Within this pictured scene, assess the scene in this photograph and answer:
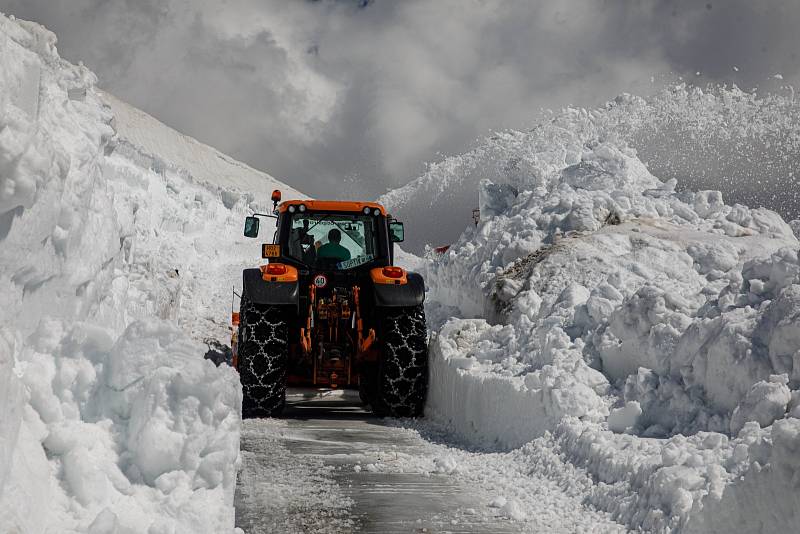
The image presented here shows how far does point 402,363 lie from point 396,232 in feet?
4.45

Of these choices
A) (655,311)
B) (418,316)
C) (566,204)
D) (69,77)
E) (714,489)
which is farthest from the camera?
(566,204)

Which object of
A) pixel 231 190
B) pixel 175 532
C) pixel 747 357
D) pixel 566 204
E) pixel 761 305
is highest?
pixel 231 190

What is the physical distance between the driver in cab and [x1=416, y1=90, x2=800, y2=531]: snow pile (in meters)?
1.22

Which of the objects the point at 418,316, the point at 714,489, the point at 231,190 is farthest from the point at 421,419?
the point at 231,190

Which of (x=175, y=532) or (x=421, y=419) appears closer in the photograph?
(x=175, y=532)

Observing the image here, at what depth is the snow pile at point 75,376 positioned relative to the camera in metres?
2.85

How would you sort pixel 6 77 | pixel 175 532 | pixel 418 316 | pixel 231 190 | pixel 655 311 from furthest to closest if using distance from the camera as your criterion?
pixel 231 190
pixel 418 316
pixel 655 311
pixel 6 77
pixel 175 532

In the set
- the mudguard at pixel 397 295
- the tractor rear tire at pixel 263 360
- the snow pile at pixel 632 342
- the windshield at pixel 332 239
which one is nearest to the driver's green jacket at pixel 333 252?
the windshield at pixel 332 239

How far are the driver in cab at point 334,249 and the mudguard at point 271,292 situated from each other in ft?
2.52

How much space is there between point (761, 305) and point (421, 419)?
142 inches

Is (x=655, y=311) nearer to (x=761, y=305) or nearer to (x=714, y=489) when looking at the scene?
(x=761, y=305)

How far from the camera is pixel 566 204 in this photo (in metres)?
11.7

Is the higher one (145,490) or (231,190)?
(231,190)

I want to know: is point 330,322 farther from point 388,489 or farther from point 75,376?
point 75,376
